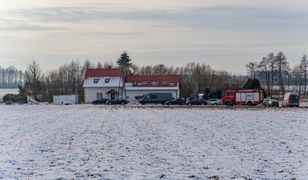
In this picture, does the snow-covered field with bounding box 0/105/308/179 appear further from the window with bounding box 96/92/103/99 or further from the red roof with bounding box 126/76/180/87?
the red roof with bounding box 126/76/180/87

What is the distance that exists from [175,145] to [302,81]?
453ft

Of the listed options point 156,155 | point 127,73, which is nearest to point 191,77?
point 127,73

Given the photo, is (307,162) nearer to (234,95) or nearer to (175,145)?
(175,145)

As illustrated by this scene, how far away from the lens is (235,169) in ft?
54.0

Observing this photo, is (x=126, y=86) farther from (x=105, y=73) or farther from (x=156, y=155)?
(x=156, y=155)

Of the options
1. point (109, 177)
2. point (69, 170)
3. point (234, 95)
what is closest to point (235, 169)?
point (109, 177)

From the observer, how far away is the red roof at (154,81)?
111m

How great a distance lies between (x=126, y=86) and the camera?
11125 cm

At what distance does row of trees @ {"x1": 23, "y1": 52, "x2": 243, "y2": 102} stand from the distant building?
24.0ft

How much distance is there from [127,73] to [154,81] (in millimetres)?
25495

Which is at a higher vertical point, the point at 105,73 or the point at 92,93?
the point at 105,73

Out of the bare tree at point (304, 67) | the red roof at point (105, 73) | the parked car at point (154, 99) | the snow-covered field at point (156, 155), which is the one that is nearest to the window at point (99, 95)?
the red roof at point (105, 73)

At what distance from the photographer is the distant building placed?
110000 mm

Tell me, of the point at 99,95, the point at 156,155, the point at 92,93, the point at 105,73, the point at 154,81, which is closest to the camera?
the point at 156,155
